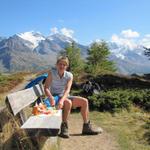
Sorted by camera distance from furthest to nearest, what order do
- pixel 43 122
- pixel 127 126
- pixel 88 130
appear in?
pixel 127 126 < pixel 88 130 < pixel 43 122

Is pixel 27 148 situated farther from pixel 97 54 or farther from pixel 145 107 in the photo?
pixel 97 54

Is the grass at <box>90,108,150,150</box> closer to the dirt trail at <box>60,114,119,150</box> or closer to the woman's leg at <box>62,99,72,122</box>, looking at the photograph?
the dirt trail at <box>60,114,119,150</box>

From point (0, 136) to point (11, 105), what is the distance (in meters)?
0.62

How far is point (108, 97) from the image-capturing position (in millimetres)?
14008

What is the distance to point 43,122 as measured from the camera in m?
6.32

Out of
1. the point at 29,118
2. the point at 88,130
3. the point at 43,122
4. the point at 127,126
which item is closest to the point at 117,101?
the point at 127,126

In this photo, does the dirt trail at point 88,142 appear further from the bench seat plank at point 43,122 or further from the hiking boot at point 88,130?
the bench seat plank at point 43,122

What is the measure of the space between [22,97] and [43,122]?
1.21 m

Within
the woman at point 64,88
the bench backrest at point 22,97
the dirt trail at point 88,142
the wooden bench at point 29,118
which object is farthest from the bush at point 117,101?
the wooden bench at point 29,118

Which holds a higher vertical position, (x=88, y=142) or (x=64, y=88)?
(x=64, y=88)

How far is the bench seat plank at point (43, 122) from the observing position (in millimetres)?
5930

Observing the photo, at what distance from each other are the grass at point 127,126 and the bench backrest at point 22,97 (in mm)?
2300

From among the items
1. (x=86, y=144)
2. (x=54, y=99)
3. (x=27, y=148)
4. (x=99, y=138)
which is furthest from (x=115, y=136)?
(x=27, y=148)

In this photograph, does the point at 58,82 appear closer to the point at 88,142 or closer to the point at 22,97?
the point at 88,142
